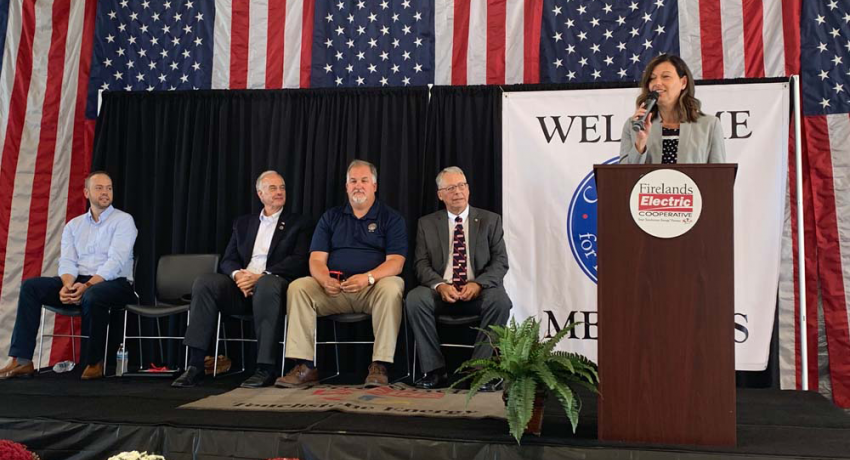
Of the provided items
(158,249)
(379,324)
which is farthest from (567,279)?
(158,249)

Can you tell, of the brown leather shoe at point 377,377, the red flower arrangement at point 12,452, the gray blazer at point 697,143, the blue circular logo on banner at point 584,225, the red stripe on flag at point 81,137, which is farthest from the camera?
the red stripe on flag at point 81,137

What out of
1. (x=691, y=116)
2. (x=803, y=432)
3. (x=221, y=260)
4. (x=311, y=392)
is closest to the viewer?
(x=803, y=432)

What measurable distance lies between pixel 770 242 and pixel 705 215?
2.20m

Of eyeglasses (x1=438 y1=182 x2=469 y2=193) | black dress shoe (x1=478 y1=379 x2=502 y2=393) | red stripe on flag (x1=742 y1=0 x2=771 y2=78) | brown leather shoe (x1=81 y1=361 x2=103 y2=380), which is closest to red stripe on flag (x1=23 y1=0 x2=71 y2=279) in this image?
brown leather shoe (x1=81 y1=361 x2=103 y2=380)

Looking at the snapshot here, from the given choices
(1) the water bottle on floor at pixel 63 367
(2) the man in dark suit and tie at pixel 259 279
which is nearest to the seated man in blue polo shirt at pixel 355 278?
(2) the man in dark suit and tie at pixel 259 279

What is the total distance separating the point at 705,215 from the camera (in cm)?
247

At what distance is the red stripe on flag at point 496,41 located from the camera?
16.5 ft

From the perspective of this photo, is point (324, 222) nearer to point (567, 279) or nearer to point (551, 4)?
point (567, 279)

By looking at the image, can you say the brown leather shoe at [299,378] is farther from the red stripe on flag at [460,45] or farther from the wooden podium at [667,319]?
the red stripe on flag at [460,45]

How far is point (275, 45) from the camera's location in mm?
5312

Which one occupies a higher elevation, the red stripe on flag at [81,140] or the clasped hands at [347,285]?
the red stripe on flag at [81,140]

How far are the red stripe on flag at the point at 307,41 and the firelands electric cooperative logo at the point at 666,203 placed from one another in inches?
129

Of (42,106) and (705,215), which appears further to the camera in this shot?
(42,106)

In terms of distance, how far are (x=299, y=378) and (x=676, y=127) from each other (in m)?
2.25
